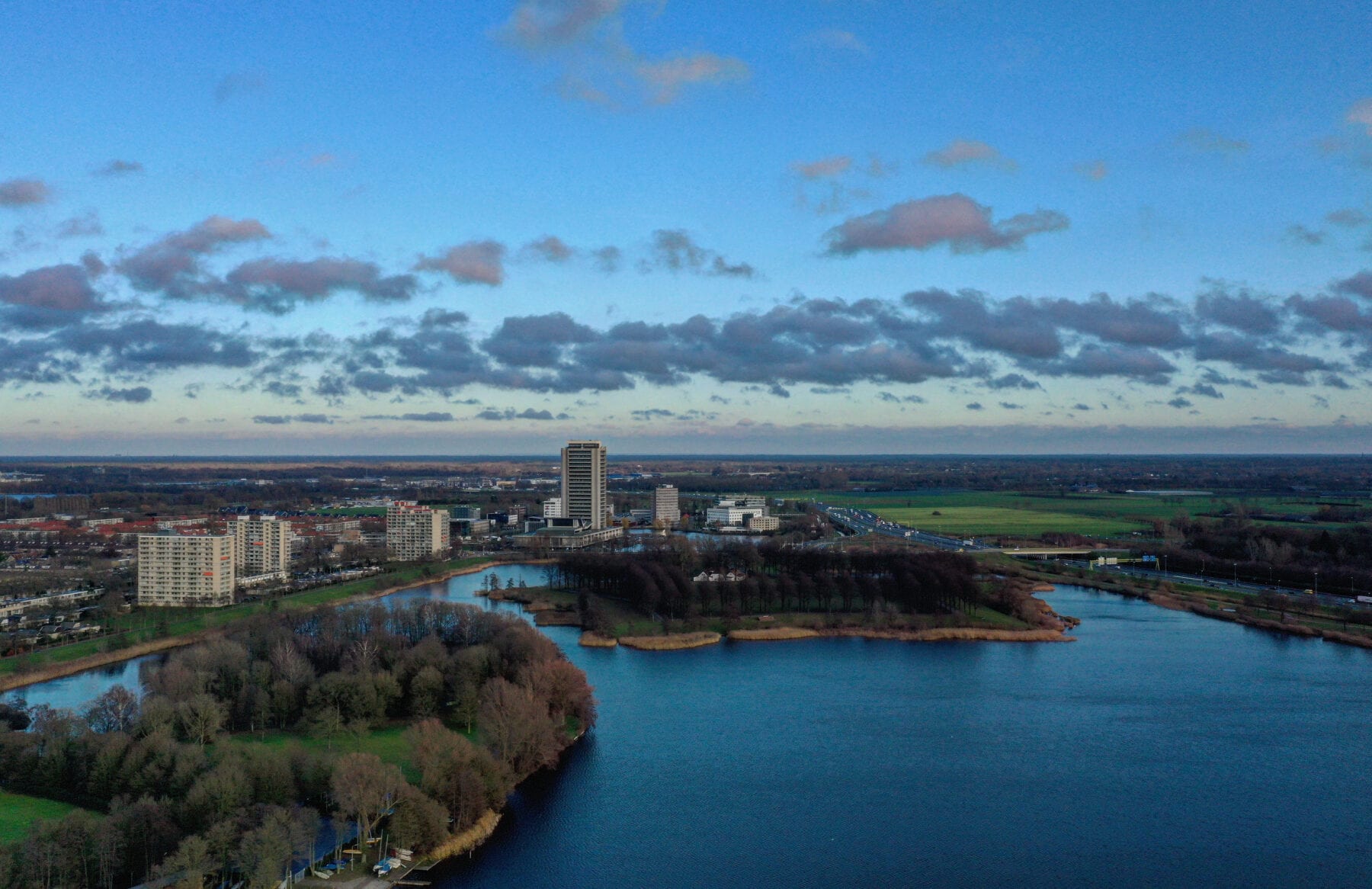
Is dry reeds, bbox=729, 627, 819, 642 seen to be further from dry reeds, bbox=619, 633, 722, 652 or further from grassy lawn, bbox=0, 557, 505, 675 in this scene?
grassy lawn, bbox=0, 557, 505, 675

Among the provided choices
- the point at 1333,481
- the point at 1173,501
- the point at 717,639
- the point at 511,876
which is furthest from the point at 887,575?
the point at 1333,481

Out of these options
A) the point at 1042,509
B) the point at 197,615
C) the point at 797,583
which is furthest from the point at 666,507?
the point at 197,615

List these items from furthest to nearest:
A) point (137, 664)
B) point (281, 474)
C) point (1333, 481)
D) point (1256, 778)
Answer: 1. point (281, 474)
2. point (1333, 481)
3. point (137, 664)
4. point (1256, 778)

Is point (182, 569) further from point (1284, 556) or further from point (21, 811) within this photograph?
point (1284, 556)

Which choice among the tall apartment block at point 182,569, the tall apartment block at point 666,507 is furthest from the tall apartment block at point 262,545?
the tall apartment block at point 666,507

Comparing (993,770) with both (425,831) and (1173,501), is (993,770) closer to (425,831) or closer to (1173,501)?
(425,831)


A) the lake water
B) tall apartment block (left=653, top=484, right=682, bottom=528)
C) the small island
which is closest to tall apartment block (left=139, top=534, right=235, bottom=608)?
the small island
